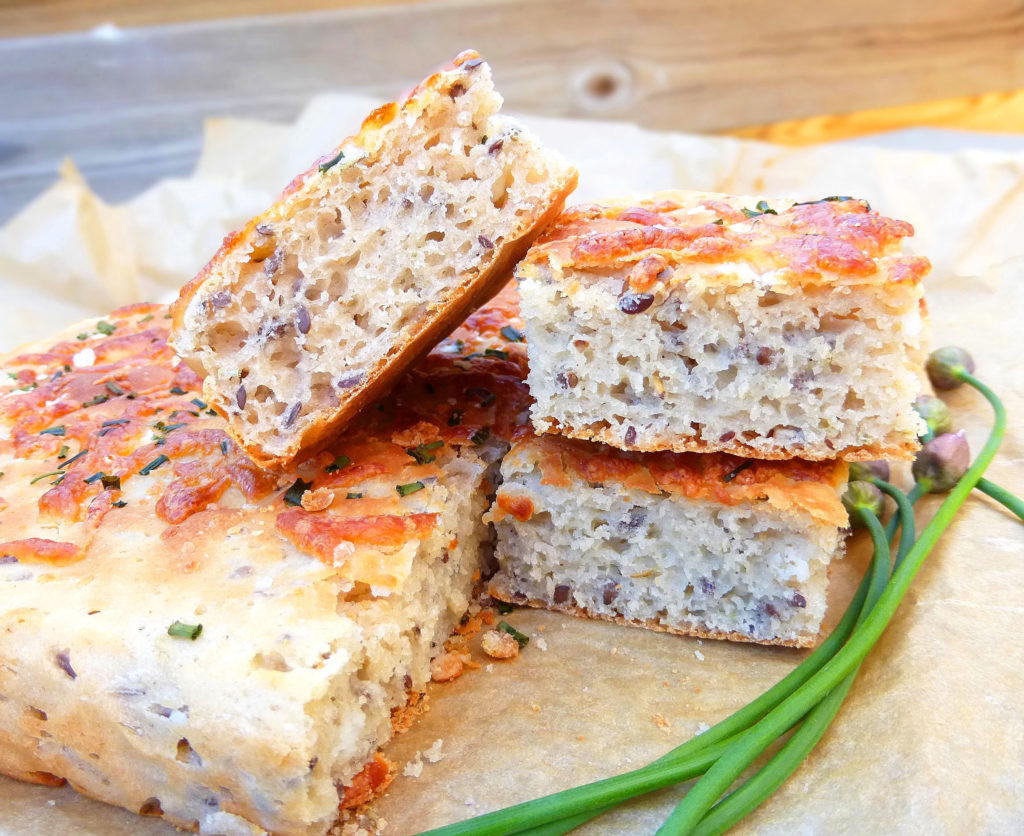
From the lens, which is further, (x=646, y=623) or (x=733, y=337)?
(x=646, y=623)

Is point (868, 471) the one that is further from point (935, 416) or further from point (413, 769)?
point (413, 769)

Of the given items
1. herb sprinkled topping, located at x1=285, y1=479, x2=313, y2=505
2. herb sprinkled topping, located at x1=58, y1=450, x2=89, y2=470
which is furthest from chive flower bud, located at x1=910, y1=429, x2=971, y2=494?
herb sprinkled topping, located at x1=58, y1=450, x2=89, y2=470

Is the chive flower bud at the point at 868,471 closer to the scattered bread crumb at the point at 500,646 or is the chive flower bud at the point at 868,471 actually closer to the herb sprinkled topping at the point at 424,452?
the scattered bread crumb at the point at 500,646

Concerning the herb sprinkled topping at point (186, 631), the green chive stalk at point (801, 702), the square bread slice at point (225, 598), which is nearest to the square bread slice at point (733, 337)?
the green chive stalk at point (801, 702)

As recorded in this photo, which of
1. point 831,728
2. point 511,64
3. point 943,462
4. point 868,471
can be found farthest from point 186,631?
point 511,64

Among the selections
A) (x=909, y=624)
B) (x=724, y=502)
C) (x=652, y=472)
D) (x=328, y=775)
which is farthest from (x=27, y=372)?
(x=909, y=624)

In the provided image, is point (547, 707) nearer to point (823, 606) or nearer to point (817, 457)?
point (823, 606)

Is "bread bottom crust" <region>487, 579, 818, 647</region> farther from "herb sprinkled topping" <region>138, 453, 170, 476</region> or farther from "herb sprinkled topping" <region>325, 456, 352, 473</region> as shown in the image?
"herb sprinkled topping" <region>138, 453, 170, 476</region>
